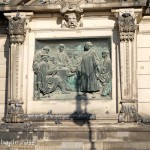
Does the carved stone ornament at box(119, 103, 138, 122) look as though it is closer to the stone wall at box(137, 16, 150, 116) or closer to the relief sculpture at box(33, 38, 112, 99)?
the stone wall at box(137, 16, 150, 116)

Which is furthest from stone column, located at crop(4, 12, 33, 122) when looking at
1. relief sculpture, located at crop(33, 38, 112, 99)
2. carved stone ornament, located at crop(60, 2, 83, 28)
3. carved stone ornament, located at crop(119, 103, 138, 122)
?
carved stone ornament, located at crop(119, 103, 138, 122)

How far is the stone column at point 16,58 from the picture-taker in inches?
624

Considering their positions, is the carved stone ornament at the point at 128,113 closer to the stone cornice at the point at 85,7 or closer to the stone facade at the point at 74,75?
the stone facade at the point at 74,75

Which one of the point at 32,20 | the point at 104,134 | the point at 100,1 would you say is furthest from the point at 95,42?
the point at 104,134

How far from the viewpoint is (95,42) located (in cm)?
1655

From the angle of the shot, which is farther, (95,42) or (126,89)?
(95,42)

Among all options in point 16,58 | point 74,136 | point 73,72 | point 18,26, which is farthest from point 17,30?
point 74,136

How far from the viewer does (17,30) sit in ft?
53.1

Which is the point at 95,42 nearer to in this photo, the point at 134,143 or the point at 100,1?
the point at 100,1

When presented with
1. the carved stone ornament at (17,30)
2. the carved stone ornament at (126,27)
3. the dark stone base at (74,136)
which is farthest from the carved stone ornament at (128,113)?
the carved stone ornament at (17,30)

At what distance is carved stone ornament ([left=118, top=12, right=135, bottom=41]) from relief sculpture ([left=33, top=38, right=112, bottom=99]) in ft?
3.05

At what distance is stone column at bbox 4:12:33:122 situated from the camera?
52.0 ft

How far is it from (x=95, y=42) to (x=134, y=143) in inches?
162

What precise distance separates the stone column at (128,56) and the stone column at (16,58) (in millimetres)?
3493
